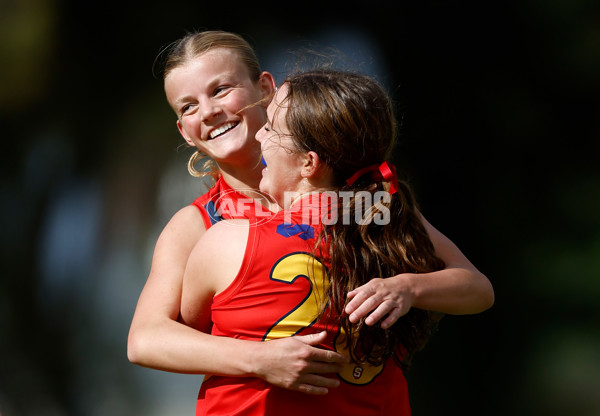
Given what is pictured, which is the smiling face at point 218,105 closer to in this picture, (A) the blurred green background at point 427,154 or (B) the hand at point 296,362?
(B) the hand at point 296,362

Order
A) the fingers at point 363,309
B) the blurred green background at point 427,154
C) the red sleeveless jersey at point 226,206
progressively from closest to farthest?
the fingers at point 363,309 < the red sleeveless jersey at point 226,206 < the blurred green background at point 427,154

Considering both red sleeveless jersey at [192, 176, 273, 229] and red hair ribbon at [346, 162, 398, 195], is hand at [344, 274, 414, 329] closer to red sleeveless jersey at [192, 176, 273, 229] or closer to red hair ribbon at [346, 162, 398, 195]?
red hair ribbon at [346, 162, 398, 195]

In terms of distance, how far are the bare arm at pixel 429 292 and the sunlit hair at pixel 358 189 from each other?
0.05m

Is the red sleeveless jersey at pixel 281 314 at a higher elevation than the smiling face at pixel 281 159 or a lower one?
lower

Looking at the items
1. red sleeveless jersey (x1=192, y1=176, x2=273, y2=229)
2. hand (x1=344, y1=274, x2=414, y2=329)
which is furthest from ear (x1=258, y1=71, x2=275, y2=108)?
hand (x1=344, y1=274, x2=414, y2=329)

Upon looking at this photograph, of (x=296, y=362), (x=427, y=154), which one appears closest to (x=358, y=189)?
(x=296, y=362)

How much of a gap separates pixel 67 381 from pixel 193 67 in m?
Result: 1.65

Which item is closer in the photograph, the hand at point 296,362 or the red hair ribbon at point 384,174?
the hand at point 296,362

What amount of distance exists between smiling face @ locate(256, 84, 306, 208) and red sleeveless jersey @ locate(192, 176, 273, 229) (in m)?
0.26

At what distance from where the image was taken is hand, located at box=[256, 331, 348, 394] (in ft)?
3.99

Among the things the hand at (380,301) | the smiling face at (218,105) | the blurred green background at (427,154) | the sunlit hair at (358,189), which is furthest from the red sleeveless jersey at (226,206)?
the blurred green background at (427,154)

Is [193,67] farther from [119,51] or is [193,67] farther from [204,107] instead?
[119,51]

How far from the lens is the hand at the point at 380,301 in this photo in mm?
1216

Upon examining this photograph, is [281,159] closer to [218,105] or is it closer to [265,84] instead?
[218,105]
